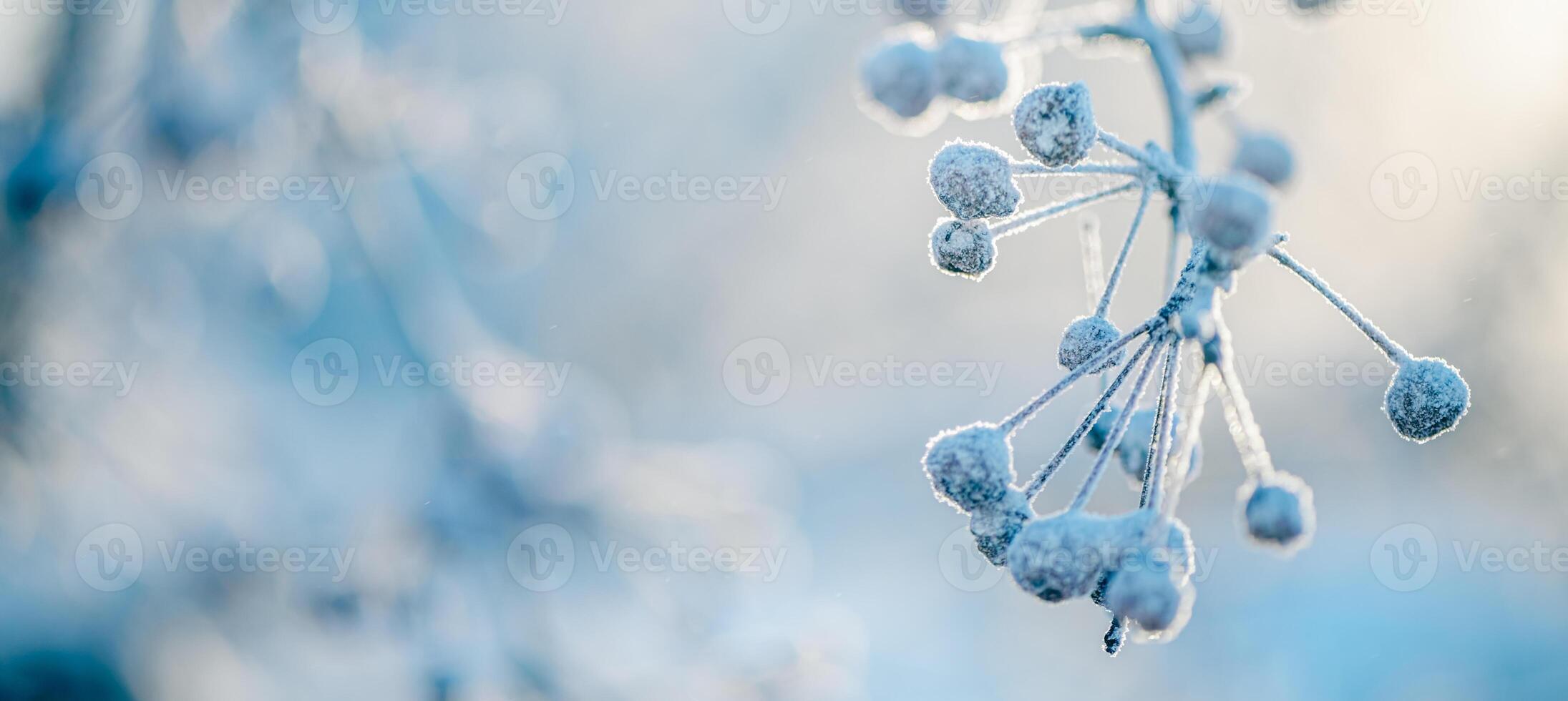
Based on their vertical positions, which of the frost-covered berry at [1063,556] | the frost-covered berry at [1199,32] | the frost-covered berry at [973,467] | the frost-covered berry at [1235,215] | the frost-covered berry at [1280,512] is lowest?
the frost-covered berry at [1063,556]

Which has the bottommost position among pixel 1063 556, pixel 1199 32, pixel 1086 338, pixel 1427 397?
pixel 1063 556

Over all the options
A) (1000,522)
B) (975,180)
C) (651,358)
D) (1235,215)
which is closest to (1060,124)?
(975,180)

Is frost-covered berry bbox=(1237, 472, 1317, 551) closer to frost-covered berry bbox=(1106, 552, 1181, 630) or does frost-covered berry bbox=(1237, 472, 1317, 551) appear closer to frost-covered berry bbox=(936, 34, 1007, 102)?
frost-covered berry bbox=(1106, 552, 1181, 630)

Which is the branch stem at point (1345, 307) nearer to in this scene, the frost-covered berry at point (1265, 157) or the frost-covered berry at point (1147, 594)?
the frost-covered berry at point (1265, 157)

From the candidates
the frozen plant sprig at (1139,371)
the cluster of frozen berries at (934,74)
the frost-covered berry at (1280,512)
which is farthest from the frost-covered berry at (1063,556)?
the cluster of frozen berries at (934,74)

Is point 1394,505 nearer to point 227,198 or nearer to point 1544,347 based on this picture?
point 1544,347

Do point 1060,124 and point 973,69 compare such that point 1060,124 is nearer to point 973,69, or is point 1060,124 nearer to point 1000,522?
point 973,69

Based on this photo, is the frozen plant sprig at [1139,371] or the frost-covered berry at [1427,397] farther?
the frost-covered berry at [1427,397]

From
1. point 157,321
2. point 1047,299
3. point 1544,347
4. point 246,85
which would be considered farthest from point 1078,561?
point 1544,347
